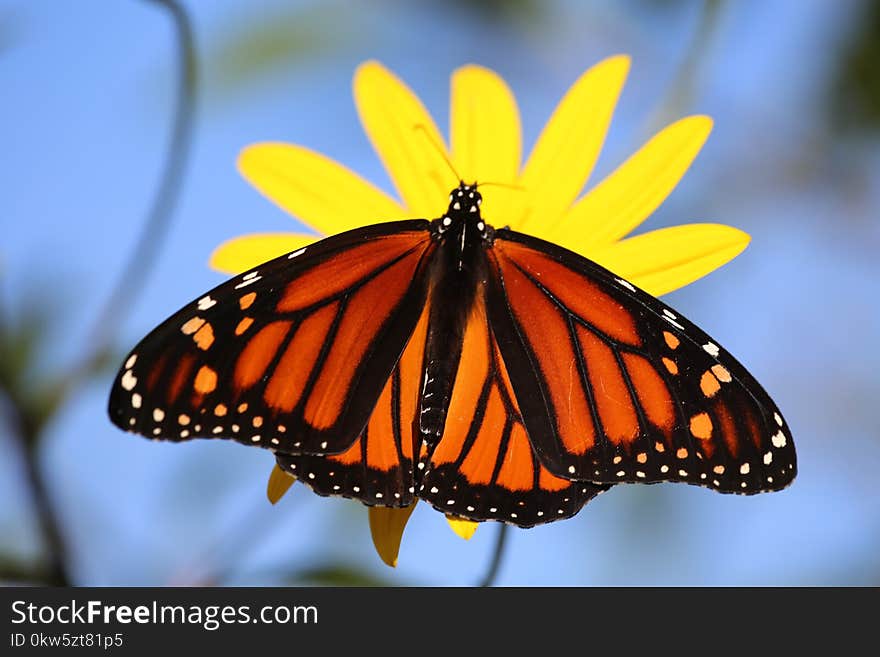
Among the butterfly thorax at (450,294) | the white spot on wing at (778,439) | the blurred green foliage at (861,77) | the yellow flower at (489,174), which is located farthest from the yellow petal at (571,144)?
the blurred green foliage at (861,77)

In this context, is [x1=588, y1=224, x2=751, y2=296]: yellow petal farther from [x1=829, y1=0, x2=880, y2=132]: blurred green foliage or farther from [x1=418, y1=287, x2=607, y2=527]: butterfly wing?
[x1=829, y1=0, x2=880, y2=132]: blurred green foliage

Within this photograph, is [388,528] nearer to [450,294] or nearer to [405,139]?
[450,294]

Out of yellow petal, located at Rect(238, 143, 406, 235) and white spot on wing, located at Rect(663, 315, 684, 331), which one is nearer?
white spot on wing, located at Rect(663, 315, 684, 331)

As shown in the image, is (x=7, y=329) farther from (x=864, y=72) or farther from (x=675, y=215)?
(x=864, y=72)

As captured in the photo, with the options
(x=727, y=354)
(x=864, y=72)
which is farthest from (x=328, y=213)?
(x=864, y=72)

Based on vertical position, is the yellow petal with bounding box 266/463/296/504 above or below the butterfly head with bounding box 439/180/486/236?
below

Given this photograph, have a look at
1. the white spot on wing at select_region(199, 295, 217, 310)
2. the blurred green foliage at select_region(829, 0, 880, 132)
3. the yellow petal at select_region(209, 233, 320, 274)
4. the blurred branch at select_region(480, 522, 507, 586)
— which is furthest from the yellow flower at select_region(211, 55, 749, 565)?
the blurred green foliage at select_region(829, 0, 880, 132)

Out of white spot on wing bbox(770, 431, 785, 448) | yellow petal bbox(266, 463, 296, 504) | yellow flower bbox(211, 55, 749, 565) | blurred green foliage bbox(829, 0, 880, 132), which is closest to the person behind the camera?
white spot on wing bbox(770, 431, 785, 448)

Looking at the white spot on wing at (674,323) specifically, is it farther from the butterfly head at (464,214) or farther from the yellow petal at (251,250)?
the yellow petal at (251,250)
